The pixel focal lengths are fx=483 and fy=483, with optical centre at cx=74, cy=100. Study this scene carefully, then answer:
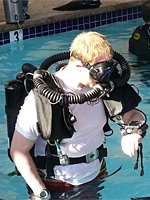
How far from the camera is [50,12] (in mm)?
10156

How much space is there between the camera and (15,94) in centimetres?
297

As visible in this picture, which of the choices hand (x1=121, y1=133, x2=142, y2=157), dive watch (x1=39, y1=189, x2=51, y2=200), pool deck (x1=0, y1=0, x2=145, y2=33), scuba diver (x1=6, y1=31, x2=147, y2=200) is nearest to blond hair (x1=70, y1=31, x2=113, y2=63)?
scuba diver (x1=6, y1=31, x2=147, y2=200)

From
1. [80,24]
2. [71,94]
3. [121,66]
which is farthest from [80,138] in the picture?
[80,24]

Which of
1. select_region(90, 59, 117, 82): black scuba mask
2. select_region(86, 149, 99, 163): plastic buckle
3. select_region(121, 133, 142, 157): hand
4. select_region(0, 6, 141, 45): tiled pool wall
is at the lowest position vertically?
select_region(0, 6, 141, 45): tiled pool wall

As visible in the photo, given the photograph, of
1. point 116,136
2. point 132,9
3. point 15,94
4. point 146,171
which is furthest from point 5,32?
point 15,94

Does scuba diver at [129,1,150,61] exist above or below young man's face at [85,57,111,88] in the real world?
below

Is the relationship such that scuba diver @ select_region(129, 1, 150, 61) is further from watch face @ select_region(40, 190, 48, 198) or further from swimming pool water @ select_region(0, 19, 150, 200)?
watch face @ select_region(40, 190, 48, 198)

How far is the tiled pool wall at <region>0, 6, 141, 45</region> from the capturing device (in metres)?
9.42

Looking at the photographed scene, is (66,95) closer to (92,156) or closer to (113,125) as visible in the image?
(92,156)

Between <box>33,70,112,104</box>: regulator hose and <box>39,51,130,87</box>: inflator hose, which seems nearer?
<box>33,70,112,104</box>: regulator hose

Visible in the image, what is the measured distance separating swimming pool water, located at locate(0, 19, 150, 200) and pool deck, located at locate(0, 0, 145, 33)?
32 cm

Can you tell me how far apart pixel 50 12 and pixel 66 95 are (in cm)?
773

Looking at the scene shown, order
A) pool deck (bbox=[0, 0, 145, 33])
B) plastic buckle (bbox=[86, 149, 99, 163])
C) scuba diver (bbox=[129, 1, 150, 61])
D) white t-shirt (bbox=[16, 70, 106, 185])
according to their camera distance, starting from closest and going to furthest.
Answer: white t-shirt (bbox=[16, 70, 106, 185]) → plastic buckle (bbox=[86, 149, 99, 163]) → scuba diver (bbox=[129, 1, 150, 61]) → pool deck (bbox=[0, 0, 145, 33])

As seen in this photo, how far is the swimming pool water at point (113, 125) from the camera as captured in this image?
4.26 m
